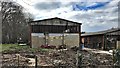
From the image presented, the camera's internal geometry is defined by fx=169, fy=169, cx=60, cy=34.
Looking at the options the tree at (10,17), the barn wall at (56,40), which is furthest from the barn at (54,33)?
the tree at (10,17)

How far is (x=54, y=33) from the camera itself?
11.2 metres

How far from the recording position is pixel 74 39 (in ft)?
37.8

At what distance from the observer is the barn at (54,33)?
10945 millimetres

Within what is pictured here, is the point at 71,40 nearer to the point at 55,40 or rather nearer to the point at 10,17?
the point at 55,40

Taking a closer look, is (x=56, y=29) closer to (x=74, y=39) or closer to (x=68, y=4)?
(x=74, y=39)

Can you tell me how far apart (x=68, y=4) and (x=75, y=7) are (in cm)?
8

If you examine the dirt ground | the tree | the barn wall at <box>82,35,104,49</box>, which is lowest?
the barn wall at <box>82,35,104,49</box>

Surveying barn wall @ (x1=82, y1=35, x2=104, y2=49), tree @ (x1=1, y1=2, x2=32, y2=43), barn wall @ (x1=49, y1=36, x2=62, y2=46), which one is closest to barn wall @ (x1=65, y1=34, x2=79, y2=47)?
barn wall @ (x1=49, y1=36, x2=62, y2=46)

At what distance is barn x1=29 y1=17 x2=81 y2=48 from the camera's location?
10.9m

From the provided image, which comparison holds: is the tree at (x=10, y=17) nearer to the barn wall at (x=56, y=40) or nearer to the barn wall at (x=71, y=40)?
the barn wall at (x=56, y=40)

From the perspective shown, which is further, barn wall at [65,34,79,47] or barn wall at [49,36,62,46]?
barn wall at [65,34,79,47]

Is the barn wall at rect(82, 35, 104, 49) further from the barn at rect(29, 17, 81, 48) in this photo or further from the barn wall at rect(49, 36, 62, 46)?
the barn wall at rect(49, 36, 62, 46)

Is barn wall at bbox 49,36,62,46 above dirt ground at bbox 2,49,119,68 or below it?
below

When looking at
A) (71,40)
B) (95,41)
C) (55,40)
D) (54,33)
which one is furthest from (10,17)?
(95,41)
